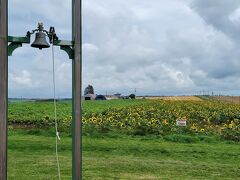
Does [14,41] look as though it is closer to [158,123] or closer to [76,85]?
[76,85]

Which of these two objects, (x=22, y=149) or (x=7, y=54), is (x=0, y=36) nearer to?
(x=7, y=54)

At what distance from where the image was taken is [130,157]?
10508 mm

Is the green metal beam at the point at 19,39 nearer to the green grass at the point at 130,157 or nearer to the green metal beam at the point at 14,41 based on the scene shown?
the green metal beam at the point at 14,41

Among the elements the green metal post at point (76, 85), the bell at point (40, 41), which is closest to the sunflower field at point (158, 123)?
the green metal post at point (76, 85)

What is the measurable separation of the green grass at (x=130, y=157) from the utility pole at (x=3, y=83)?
359cm

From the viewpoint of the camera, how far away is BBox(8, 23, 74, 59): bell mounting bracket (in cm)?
485

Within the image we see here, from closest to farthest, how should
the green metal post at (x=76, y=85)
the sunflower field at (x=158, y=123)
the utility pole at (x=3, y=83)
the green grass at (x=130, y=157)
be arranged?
1. the utility pole at (x=3, y=83)
2. the green metal post at (x=76, y=85)
3. the green grass at (x=130, y=157)
4. the sunflower field at (x=158, y=123)

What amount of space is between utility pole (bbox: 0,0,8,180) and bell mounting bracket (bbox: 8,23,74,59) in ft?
0.29

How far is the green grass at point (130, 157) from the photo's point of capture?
28.5 ft

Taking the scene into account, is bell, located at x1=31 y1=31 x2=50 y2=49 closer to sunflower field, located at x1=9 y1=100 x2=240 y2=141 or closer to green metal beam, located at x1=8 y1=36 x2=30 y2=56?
green metal beam, located at x1=8 y1=36 x2=30 y2=56

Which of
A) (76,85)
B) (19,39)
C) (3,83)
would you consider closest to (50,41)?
(19,39)

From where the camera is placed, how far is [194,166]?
9.58m

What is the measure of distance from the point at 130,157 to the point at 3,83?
6.15m

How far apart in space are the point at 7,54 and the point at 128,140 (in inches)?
Result: 346
